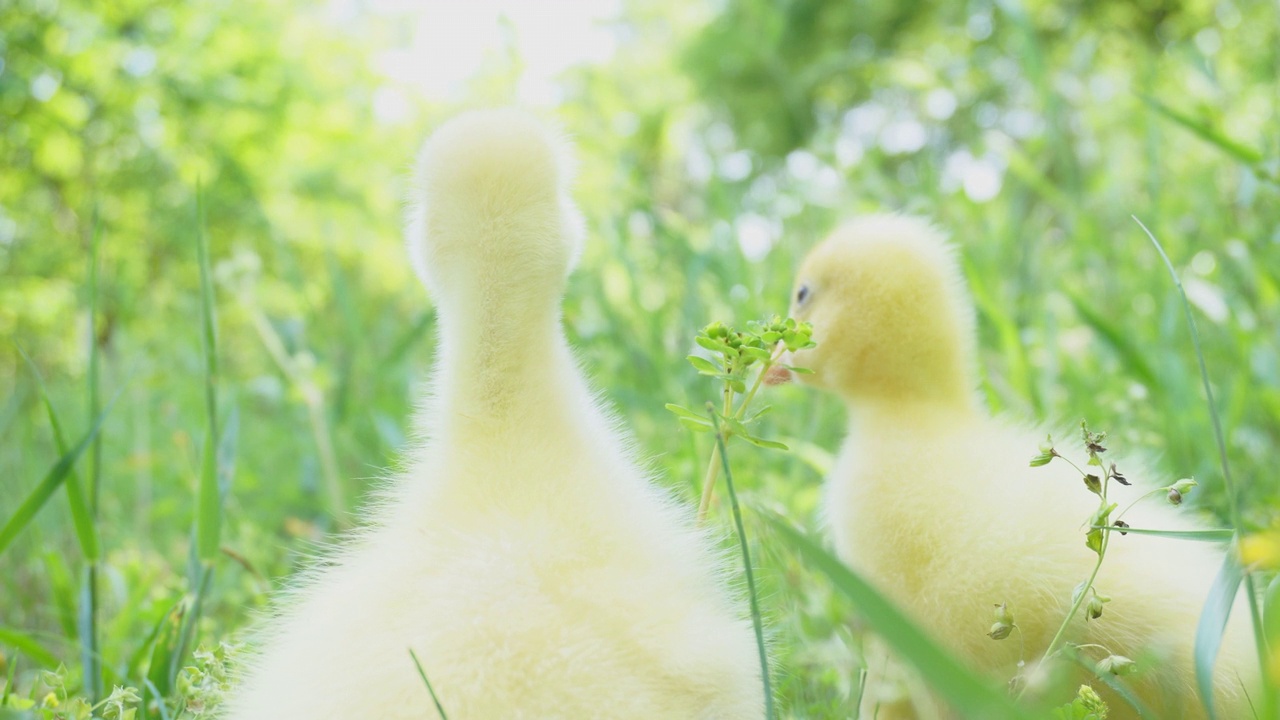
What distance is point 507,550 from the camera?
971mm

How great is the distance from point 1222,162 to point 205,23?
10353mm

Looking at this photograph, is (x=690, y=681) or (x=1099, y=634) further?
(x=1099, y=634)

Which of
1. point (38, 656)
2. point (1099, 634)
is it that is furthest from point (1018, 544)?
point (38, 656)

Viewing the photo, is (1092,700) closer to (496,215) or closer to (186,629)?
(496,215)

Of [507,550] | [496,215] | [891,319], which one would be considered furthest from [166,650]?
[891,319]

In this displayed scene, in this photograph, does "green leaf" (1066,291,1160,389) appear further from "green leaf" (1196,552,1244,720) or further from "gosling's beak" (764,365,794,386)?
"green leaf" (1196,552,1244,720)

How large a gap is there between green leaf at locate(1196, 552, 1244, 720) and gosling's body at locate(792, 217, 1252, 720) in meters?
0.10

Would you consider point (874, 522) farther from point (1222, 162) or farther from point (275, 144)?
point (275, 144)

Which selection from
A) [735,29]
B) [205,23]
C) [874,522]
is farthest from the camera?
[735,29]

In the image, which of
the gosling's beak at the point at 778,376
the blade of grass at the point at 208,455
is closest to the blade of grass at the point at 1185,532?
the gosling's beak at the point at 778,376

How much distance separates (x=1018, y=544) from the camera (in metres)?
1.25

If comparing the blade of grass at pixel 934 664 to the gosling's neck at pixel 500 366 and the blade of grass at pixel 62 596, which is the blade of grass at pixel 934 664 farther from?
the blade of grass at pixel 62 596

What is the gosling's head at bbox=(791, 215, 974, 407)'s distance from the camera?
1634mm

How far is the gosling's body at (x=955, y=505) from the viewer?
1176 millimetres
